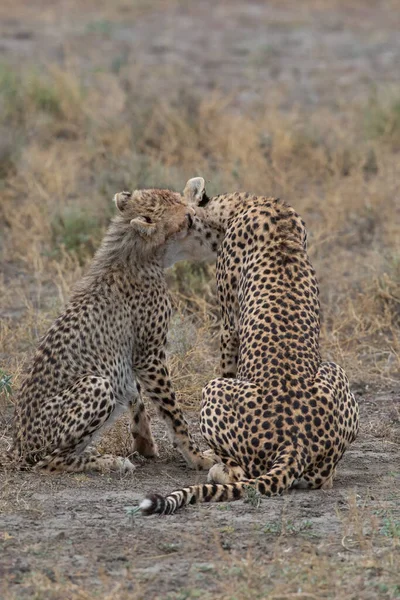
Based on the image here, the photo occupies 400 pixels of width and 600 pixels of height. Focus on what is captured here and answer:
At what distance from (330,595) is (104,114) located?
8.70m

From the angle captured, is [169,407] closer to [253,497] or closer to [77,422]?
[77,422]

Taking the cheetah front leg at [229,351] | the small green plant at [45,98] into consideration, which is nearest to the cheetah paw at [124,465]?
the cheetah front leg at [229,351]

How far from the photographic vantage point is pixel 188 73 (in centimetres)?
1491

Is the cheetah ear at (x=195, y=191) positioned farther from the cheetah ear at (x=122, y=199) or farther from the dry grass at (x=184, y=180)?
the dry grass at (x=184, y=180)

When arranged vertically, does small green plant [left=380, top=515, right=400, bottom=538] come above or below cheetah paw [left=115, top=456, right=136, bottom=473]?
above

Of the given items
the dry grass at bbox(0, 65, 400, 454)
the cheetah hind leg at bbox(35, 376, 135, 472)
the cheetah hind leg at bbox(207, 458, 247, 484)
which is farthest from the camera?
the dry grass at bbox(0, 65, 400, 454)

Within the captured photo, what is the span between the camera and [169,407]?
20.4ft

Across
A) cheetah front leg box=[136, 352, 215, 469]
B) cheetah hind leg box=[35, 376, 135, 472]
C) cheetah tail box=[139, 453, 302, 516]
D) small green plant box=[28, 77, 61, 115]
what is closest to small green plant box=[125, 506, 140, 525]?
cheetah tail box=[139, 453, 302, 516]

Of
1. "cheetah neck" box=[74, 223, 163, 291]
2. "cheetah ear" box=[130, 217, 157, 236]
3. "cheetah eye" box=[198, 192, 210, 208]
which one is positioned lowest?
"cheetah neck" box=[74, 223, 163, 291]

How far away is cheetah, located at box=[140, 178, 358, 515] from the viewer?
211 inches

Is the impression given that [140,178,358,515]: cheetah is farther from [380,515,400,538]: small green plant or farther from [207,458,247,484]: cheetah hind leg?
[380,515,400,538]: small green plant

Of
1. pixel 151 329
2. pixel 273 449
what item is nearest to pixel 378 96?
pixel 151 329

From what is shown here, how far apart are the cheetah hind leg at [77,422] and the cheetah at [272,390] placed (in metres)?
0.51

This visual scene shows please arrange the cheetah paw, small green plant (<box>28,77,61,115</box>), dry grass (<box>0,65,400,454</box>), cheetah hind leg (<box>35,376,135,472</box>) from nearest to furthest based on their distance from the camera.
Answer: cheetah hind leg (<box>35,376,135,472</box>) → the cheetah paw → dry grass (<box>0,65,400,454</box>) → small green plant (<box>28,77,61,115</box>)
